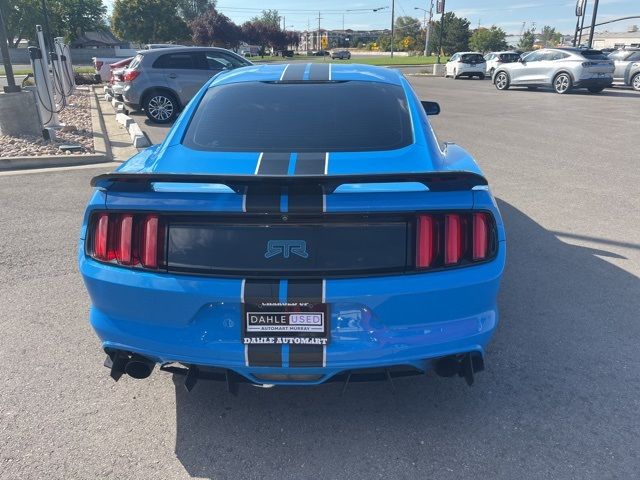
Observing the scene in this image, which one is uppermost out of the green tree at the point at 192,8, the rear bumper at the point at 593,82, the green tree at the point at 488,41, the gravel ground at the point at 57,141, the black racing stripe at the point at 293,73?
the green tree at the point at 192,8

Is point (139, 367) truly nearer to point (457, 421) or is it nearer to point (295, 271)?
point (295, 271)

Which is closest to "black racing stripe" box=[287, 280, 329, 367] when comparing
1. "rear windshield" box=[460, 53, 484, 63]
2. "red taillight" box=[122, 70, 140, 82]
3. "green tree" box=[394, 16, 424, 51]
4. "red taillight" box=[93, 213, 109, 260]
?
"red taillight" box=[93, 213, 109, 260]

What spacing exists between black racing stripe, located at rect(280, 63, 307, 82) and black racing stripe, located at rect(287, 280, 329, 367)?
184cm

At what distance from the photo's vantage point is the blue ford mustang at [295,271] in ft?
7.22

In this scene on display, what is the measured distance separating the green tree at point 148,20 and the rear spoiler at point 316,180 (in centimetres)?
6727

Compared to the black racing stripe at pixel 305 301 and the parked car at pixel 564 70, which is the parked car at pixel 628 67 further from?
the black racing stripe at pixel 305 301

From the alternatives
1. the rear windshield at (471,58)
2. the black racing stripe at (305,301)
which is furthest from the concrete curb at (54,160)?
the rear windshield at (471,58)

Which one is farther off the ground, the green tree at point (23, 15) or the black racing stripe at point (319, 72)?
the green tree at point (23, 15)

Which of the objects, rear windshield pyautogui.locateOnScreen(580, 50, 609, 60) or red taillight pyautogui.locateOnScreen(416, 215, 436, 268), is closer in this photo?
red taillight pyautogui.locateOnScreen(416, 215, 436, 268)

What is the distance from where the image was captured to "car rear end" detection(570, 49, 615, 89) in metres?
18.9

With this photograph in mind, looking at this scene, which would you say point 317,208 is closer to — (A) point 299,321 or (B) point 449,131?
(A) point 299,321

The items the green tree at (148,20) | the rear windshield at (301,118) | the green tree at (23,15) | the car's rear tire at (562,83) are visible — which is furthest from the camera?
the green tree at (148,20)

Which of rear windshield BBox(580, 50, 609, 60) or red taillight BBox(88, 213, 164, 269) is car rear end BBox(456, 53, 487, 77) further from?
red taillight BBox(88, 213, 164, 269)

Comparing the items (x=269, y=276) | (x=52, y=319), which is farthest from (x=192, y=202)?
(x=52, y=319)
